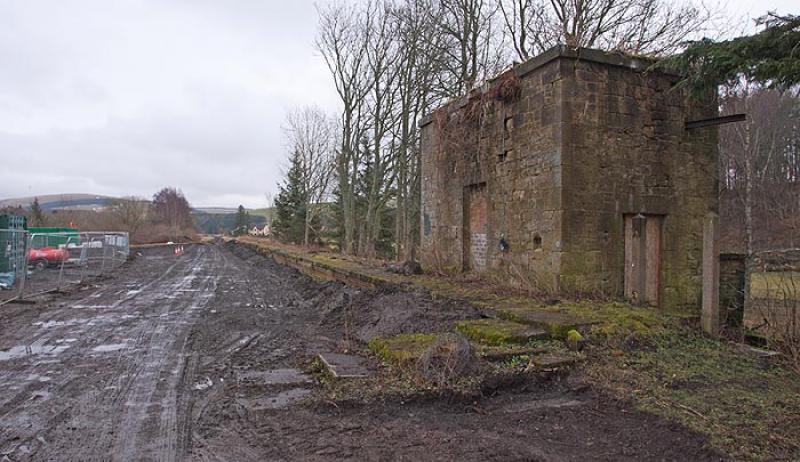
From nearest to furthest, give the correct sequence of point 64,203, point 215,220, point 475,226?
point 475,226
point 64,203
point 215,220

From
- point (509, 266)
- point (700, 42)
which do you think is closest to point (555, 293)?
point (509, 266)

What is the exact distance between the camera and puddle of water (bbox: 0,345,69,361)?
7.15 meters

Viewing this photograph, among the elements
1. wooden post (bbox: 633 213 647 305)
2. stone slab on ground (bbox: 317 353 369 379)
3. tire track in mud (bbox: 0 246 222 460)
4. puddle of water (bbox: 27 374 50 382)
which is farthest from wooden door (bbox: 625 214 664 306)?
puddle of water (bbox: 27 374 50 382)

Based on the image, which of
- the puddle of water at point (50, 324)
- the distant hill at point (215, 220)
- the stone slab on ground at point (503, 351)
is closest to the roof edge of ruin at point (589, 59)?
the stone slab on ground at point (503, 351)

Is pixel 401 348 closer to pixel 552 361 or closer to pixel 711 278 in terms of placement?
pixel 552 361

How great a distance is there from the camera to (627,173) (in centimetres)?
942

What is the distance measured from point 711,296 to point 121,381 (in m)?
7.39

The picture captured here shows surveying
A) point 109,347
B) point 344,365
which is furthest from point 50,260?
point 344,365

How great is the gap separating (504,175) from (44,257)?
1886 cm

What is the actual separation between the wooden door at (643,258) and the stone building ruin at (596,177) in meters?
0.02

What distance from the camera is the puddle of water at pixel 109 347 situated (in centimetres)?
747

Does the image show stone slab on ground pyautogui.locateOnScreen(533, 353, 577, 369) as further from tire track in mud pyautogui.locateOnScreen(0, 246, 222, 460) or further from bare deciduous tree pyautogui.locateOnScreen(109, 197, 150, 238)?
bare deciduous tree pyautogui.locateOnScreen(109, 197, 150, 238)

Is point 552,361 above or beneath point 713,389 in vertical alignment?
above

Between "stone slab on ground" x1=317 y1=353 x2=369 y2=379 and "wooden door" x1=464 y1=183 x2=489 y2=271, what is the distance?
19.1ft
